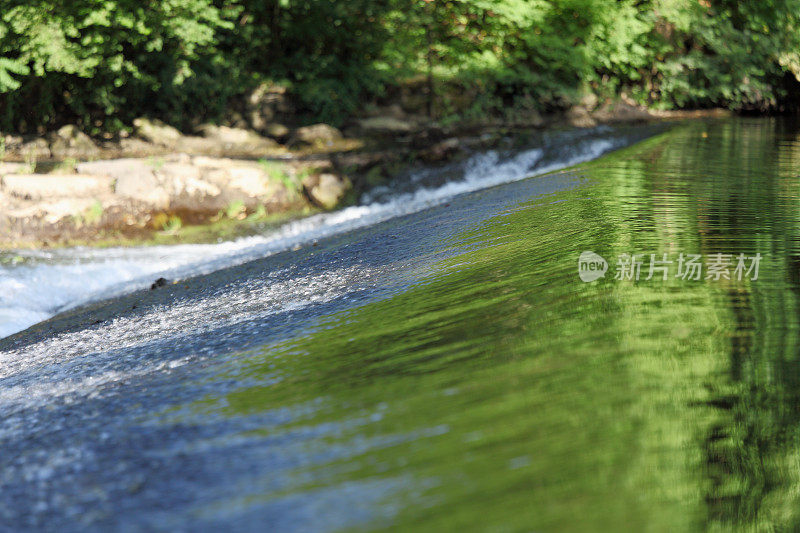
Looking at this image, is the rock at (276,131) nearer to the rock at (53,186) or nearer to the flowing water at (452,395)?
the rock at (53,186)

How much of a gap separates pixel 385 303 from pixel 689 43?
17.5 m

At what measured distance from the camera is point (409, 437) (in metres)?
2.21

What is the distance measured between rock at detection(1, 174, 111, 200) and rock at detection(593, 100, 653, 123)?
11.1 meters

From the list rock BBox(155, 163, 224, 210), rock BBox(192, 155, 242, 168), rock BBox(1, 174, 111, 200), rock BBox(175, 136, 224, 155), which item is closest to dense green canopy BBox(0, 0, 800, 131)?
rock BBox(175, 136, 224, 155)

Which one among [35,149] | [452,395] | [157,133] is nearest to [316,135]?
[157,133]

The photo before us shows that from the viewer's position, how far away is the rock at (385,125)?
1523 centimetres

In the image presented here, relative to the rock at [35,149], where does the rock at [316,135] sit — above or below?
below

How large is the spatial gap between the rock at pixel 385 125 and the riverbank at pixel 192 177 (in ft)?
0.88

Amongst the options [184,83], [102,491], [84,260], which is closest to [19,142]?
[184,83]

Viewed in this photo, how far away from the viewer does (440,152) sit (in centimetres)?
1208

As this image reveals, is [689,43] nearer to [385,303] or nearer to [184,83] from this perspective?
[184,83]

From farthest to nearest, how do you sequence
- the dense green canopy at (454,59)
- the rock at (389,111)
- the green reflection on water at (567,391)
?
the rock at (389,111) < the dense green canopy at (454,59) < the green reflection on water at (567,391)

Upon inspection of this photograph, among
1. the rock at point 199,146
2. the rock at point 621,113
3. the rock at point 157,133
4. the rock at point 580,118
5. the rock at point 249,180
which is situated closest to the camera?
the rock at point 249,180

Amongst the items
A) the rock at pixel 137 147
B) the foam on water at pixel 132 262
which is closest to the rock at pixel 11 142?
the rock at pixel 137 147
